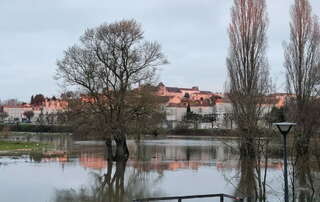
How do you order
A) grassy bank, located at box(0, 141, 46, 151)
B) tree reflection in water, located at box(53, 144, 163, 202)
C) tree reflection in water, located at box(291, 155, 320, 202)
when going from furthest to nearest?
grassy bank, located at box(0, 141, 46, 151) → tree reflection in water, located at box(53, 144, 163, 202) → tree reflection in water, located at box(291, 155, 320, 202)

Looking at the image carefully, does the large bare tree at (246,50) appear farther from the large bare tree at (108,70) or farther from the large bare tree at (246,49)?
the large bare tree at (108,70)

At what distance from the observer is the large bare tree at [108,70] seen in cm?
3350

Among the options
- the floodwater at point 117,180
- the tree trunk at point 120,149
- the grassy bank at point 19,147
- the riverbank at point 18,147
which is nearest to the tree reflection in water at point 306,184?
the floodwater at point 117,180

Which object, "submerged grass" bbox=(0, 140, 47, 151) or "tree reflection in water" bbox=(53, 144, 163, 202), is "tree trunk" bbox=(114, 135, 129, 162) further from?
"submerged grass" bbox=(0, 140, 47, 151)

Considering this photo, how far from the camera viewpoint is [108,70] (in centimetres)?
3400

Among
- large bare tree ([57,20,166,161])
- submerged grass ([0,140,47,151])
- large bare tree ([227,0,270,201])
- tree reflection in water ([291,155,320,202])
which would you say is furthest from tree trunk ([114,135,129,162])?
tree reflection in water ([291,155,320,202])

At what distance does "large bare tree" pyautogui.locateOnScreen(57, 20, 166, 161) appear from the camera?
3350cm

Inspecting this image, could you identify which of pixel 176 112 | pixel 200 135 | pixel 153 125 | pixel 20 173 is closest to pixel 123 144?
pixel 153 125

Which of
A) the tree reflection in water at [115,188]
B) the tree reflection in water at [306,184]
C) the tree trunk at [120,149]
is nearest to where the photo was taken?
the tree reflection in water at [306,184]

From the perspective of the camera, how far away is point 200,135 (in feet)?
295

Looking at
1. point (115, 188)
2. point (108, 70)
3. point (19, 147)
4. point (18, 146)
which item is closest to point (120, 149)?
point (108, 70)

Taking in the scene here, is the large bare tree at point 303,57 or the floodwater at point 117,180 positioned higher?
the large bare tree at point 303,57

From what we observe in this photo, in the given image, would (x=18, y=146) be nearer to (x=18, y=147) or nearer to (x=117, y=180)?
(x=18, y=147)

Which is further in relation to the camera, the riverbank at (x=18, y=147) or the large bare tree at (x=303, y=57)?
the riverbank at (x=18, y=147)
